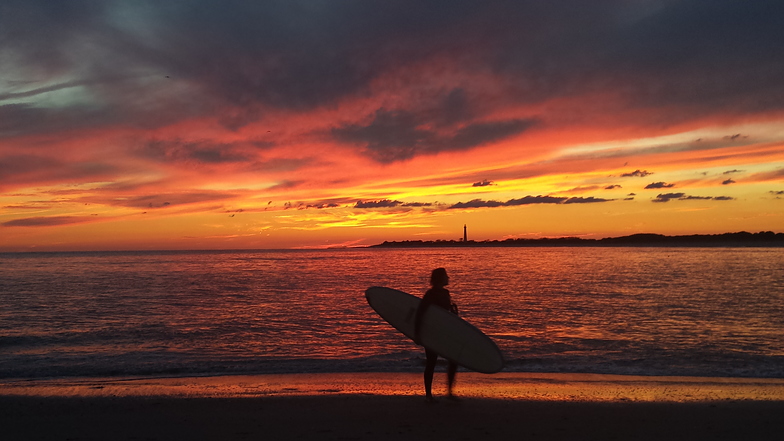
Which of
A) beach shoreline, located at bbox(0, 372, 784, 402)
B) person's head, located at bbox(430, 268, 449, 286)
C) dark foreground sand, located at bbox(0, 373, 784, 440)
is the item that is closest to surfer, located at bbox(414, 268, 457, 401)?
person's head, located at bbox(430, 268, 449, 286)

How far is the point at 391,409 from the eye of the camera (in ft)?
25.8

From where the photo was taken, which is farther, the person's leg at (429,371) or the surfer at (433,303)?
the person's leg at (429,371)

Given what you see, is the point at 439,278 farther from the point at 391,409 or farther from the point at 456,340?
the point at 391,409

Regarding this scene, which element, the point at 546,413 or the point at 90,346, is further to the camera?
the point at 90,346

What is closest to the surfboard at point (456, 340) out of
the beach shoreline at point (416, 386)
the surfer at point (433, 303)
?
the surfer at point (433, 303)

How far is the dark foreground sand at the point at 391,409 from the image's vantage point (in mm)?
6883

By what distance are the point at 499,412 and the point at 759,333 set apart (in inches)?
536

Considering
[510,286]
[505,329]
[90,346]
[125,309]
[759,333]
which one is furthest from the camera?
[510,286]

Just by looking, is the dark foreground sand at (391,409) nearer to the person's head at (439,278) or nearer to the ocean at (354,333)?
the ocean at (354,333)

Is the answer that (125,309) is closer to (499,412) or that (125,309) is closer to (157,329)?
(157,329)

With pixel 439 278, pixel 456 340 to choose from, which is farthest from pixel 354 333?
pixel 439 278

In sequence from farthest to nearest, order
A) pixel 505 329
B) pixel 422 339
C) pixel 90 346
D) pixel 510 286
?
pixel 510 286, pixel 505 329, pixel 90 346, pixel 422 339

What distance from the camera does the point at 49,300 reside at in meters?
28.6

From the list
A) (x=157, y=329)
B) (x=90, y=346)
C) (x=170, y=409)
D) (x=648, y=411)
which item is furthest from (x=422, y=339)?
(x=157, y=329)
